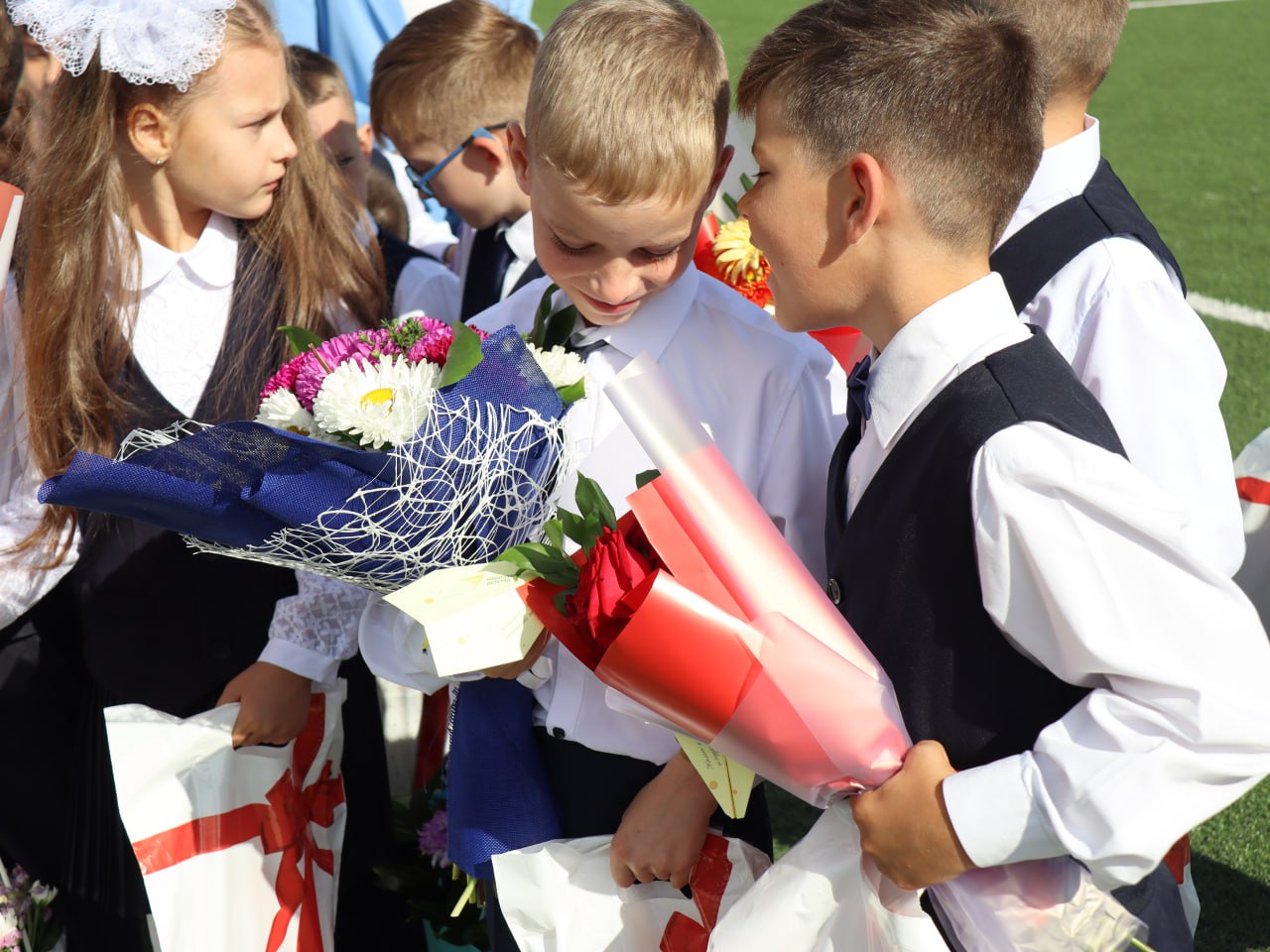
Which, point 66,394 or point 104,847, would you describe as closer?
point 66,394

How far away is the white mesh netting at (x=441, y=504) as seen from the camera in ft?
5.28

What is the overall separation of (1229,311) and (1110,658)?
20.1 ft

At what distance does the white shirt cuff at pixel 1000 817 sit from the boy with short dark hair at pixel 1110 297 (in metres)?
0.50

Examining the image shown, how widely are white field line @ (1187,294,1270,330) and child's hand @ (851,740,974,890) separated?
5.89 m

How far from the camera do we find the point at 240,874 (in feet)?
6.88

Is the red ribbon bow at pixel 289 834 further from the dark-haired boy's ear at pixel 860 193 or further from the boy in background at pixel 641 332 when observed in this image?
the dark-haired boy's ear at pixel 860 193

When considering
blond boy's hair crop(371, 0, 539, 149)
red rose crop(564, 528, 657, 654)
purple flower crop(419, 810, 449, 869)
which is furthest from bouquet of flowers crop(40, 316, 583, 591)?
blond boy's hair crop(371, 0, 539, 149)

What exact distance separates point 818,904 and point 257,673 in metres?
1.09

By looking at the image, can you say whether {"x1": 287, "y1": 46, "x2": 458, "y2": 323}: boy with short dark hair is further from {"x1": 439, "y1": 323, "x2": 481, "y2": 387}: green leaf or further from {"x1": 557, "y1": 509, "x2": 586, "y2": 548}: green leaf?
{"x1": 557, "y1": 509, "x2": 586, "y2": 548}: green leaf

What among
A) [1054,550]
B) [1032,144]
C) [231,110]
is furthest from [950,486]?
[231,110]

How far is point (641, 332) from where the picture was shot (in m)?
1.86

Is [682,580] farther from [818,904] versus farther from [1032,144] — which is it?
[1032,144]

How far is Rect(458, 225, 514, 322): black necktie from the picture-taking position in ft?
9.93

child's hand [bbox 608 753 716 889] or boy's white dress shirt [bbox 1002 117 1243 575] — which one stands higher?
boy's white dress shirt [bbox 1002 117 1243 575]
